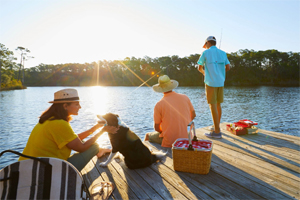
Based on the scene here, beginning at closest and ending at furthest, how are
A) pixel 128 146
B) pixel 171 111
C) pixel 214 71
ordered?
pixel 128 146, pixel 171 111, pixel 214 71

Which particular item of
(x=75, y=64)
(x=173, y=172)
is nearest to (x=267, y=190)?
(x=173, y=172)

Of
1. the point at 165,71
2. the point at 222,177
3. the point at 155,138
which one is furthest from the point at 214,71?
the point at 165,71

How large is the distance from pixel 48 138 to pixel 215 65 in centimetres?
354

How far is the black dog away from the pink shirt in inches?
31.9

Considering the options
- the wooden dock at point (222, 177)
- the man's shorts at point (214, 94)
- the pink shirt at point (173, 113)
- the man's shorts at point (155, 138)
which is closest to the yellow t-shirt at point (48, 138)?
the wooden dock at point (222, 177)

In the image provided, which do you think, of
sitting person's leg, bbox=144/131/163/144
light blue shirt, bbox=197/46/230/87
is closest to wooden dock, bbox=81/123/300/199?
sitting person's leg, bbox=144/131/163/144

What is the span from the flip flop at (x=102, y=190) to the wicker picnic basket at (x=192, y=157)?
99 centimetres

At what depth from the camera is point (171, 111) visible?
3.56 m

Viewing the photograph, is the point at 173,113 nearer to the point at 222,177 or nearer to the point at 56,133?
the point at 222,177

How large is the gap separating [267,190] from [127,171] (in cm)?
190

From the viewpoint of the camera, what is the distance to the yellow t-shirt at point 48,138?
2.14 metres

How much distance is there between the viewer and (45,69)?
8431cm

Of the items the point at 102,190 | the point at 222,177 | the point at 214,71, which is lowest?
the point at 102,190

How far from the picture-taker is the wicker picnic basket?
8.76ft
